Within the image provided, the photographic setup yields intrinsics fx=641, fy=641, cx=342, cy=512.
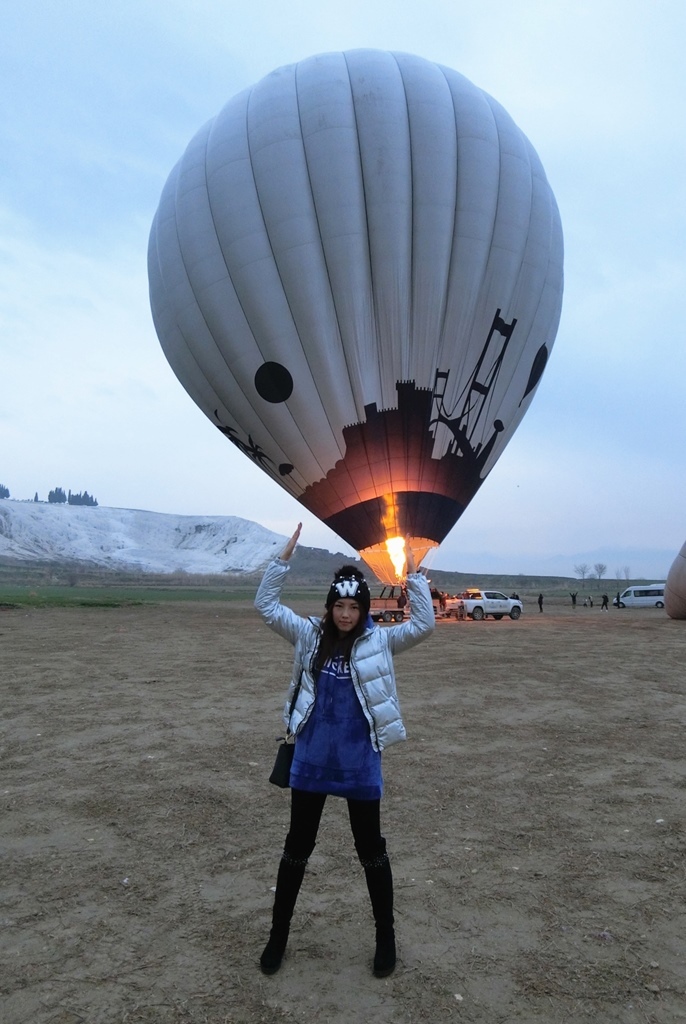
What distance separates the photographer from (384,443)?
15461mm

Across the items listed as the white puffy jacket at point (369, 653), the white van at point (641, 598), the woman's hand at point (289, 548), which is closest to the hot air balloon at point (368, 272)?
the woman's hand at point (289, 548)

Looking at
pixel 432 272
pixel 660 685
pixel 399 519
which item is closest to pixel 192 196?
pixel 432 272

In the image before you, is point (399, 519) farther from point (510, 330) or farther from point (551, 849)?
point (551, 849)

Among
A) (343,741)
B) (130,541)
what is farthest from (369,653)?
(130,541)

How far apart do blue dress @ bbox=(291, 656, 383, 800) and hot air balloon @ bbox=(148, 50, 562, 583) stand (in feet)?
40.9

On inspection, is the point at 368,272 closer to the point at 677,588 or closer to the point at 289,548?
the point at 289,548

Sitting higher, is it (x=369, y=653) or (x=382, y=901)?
(x=369, y=653)

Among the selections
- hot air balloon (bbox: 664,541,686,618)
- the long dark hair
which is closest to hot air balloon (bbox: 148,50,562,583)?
hot air balloon (bbox: 664,541,686,618)

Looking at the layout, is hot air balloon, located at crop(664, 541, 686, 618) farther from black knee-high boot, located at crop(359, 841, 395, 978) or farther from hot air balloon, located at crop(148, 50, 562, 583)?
black knee-high boot, located at crop(359, 841, 395, 978)

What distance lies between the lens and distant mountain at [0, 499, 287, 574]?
488 ft

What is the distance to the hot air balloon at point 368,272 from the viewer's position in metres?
14.4

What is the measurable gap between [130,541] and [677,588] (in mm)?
171416

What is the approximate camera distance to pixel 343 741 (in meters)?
2.91

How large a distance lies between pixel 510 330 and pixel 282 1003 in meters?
15.2
